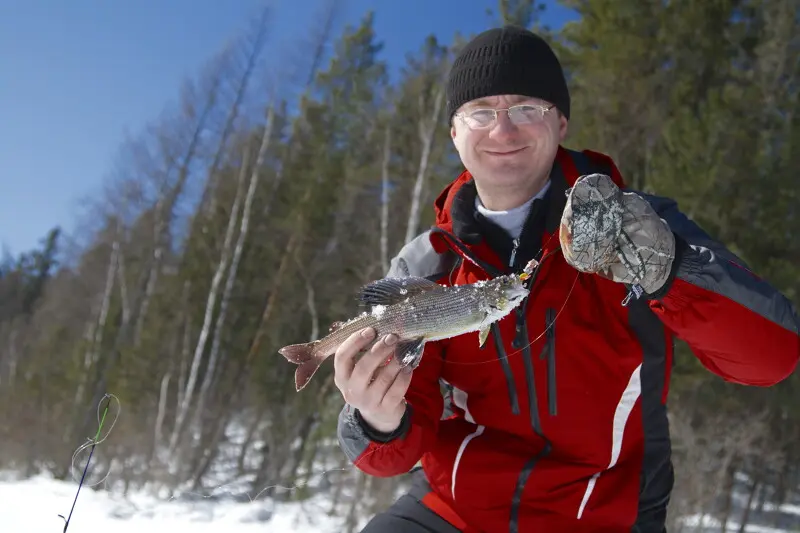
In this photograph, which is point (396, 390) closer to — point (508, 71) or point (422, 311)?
point (422, 311)

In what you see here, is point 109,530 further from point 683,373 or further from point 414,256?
point 683,373

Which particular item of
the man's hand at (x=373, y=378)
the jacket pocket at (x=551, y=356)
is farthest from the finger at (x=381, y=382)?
the jacket pocket at (x=551, y=356)

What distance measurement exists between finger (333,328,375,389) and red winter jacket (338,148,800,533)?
25cm

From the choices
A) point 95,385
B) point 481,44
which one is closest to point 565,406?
point 481,44

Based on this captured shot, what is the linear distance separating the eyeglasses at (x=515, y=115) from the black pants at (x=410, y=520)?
1561 millimetres

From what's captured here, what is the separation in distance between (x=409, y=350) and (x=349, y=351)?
215 mm

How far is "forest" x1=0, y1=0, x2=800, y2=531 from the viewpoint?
388 inches

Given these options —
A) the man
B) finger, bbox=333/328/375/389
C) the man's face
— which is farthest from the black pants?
the man's face

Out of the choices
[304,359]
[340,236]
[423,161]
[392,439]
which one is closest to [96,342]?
[340,236]

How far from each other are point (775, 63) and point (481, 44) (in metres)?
12.4

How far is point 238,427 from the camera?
63.0 feet

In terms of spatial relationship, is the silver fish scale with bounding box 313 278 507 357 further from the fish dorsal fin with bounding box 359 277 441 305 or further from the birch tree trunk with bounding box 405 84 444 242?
the birch tree trunk with bounding box 405 84 444 242

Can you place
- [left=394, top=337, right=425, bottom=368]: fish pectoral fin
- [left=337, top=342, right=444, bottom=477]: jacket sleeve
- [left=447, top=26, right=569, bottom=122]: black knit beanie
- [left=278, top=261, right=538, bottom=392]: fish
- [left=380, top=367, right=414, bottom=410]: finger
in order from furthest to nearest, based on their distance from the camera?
[left=447, top=26, right=569, bottom=122]: black knit beanie → [left=337, top=342, right=444, bottom=477]: jacket sleeve → [left=380, top=367, right=414, bottom=410]: finger → [left=394, top=337, right=425, bottom=368]: fish pectoral fin → [left=278, top=261, right=538, bottom=392]: fish

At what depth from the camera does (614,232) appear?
1610 mm
